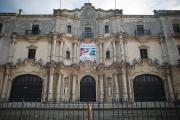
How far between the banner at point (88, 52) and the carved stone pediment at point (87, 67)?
2.71ft

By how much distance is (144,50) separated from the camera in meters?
30.3

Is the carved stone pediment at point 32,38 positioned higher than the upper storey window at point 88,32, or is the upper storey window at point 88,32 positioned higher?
the upper storey window at point 88,32

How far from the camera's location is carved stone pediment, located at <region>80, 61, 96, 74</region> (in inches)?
1134

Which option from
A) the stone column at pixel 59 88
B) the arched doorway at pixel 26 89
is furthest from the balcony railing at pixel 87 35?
the arched doorway at pixel 26 89

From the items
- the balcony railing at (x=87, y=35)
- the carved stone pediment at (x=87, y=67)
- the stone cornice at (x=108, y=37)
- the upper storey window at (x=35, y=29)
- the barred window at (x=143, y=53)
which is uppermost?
the upper storey window at (x=35, y=29)

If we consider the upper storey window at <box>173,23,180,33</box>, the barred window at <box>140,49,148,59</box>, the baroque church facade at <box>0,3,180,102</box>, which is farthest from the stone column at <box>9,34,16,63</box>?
the upper storey window at <box>173,23,180,33</box>

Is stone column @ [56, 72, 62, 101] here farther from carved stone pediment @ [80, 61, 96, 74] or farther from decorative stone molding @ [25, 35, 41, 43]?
decorative stone molding @ [25, 35, 41, 43]

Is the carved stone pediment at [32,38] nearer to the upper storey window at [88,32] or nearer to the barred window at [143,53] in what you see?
the upper storey window at [88,32]

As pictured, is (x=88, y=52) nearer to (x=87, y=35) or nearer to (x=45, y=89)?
(x=87, y=35)

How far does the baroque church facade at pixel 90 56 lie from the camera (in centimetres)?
2728

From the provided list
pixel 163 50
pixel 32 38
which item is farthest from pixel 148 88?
pixel 32 38

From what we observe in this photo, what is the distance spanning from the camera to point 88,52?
99.7 ft

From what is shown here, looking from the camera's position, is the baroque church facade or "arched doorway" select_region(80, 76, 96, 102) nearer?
the baroque church facade

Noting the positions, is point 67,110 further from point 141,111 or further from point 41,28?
point 41,28
